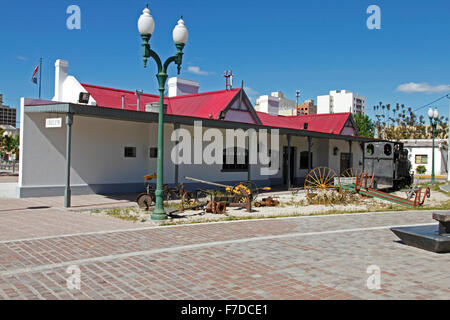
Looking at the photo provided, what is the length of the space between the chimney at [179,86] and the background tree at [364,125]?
130 feet

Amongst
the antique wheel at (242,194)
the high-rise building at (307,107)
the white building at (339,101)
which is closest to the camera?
the antique wheel at (242,194)

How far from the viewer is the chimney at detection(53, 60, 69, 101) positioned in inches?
779

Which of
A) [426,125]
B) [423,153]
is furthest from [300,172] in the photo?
[426,125]

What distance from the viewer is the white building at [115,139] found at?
13.3m

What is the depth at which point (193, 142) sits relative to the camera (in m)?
17.2

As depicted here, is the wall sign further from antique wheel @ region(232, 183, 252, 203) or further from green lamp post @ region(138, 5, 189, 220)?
antique wheel @ region(232, 183, 252, 203)

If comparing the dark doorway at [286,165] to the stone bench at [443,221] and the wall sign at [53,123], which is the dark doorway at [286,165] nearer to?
the wall sign at [53,123]

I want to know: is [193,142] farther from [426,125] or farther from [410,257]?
[426,125]

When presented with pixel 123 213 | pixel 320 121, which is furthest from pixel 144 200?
pixel 320 121

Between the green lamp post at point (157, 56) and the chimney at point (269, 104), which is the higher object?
the chimney at point (269, 104)

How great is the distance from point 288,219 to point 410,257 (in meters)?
4.21

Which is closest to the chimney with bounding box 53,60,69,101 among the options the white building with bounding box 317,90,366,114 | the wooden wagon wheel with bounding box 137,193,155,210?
the wooden wagon wheel with bounding box 137,193,155,210

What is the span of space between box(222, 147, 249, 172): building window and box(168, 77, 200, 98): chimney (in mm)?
6934

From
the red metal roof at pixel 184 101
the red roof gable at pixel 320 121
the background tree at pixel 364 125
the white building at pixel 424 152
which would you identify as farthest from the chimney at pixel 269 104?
the background tree at pixel 364 125
